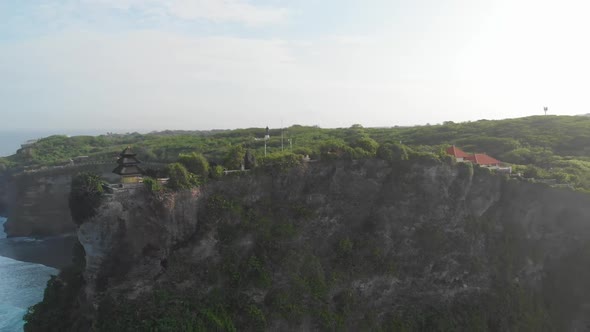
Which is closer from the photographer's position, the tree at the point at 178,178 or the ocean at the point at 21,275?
the tree at the point at 178,178

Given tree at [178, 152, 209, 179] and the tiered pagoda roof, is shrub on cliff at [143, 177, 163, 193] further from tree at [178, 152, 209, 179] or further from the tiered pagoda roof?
tree at [178, 152, 209, 179]

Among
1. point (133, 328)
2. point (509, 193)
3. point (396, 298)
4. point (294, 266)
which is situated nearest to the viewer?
point (133, 328)

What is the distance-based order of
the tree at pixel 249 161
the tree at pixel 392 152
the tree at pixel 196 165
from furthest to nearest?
the tree at pixel 392 152 < the tree at pixel 249 161 < the tree at pixel 196 165

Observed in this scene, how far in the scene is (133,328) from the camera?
72.7ft

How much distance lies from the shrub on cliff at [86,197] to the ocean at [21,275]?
1648cm

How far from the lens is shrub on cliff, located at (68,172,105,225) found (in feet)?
76.1

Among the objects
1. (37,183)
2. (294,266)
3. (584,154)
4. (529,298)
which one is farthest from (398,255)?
(37,183)

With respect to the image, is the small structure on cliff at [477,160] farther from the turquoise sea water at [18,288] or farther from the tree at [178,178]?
the turquoise sea water at [18,288]

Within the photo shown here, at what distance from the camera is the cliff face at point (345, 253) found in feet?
78.0

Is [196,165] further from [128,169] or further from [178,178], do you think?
[128,169]

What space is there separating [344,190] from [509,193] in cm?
1343

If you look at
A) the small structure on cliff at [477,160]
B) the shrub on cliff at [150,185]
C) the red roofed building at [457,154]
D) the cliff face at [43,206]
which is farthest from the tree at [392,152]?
the cliff face at [43,206]

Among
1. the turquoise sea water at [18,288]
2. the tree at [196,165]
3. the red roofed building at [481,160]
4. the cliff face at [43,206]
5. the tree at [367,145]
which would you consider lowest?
the turquoise sea water at [18,288]

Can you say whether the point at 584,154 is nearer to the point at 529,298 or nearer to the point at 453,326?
the point at 529,298
